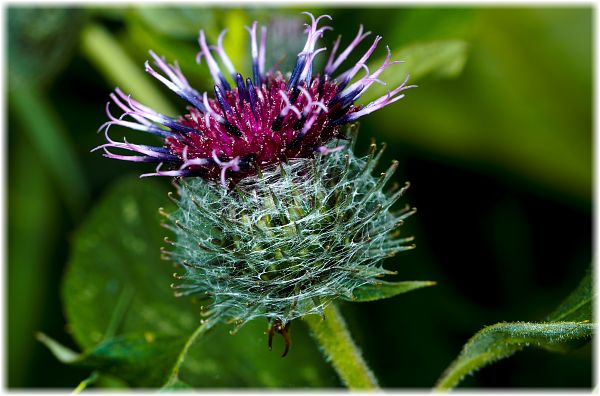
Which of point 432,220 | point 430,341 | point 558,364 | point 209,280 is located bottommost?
point 558,364

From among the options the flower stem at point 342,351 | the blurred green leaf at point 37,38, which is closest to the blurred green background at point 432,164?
the blurred green leaf at point 37,38

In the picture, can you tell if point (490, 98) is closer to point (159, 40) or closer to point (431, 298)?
point (431, 298)

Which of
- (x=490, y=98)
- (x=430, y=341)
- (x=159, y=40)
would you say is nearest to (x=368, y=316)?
(x=430, y=341)

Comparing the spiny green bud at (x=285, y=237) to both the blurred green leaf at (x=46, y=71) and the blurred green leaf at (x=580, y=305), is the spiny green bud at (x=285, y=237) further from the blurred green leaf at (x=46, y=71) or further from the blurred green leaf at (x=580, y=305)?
the blurred green leaf at (x=46, y=71)

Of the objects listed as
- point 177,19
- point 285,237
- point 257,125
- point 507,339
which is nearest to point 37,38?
point 177,19

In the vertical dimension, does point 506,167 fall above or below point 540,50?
below

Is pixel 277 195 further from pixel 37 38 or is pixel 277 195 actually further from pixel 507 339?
pixel 37 38

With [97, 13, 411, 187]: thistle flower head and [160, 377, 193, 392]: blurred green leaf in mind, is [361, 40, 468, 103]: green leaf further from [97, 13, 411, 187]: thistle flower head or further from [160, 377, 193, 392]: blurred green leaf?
[160, 377, 193, 392]: blurred green leaf
